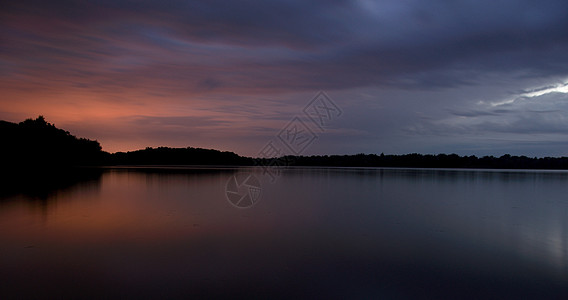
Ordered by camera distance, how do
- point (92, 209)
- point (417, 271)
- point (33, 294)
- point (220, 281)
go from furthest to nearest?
point (92, 209), point (417, 271), point (220, 281), point (33, 294)

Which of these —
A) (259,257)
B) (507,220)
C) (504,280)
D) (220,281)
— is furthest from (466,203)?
(220,281)

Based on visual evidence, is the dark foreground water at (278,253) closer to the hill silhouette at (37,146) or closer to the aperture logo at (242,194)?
the aperture logo at (242,194)

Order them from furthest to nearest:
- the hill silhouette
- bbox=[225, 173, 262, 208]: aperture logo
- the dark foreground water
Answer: the hill silhouette
bbox=[225, 173, 262, 208]: aperture logo
the dark foreground water

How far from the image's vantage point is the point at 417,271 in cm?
586

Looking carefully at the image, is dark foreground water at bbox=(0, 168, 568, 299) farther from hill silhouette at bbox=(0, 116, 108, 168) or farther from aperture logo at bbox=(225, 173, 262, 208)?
hill silhouette at bbox=(0, 116, 108, 168)

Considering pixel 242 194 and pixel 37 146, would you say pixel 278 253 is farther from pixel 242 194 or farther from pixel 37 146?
pixel 37 146

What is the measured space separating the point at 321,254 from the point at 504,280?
295 cm

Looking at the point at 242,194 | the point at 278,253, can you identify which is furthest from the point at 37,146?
the point at 278,253

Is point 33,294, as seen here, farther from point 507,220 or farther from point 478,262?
point 507,220

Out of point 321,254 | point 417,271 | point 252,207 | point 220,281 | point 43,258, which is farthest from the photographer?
point 252,207

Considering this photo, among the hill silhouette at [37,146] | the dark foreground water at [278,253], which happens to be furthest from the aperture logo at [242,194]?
the hill silhouette at [37,146]

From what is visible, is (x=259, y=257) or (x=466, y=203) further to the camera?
(x=466, y=203)

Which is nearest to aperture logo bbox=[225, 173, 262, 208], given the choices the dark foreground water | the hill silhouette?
the dark foreground water

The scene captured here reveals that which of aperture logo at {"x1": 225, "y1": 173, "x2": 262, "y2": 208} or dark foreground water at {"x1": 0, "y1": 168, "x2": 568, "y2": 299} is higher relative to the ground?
aperture logo at {"x1": 225, "y1": 173, "x2": 262, "y2": 208}
